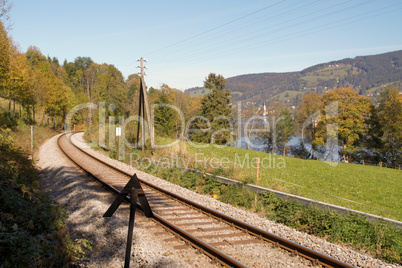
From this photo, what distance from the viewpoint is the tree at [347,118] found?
1741 inches

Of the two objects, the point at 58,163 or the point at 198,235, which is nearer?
the point at 198,235

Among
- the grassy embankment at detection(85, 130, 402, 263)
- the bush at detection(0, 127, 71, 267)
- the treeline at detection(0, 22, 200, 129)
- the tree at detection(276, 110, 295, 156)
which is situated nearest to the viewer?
the bush at detection(0, 127, 71, 267)

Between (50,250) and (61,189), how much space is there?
7.78 meters

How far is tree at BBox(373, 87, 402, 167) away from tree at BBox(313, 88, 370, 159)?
2630 mm

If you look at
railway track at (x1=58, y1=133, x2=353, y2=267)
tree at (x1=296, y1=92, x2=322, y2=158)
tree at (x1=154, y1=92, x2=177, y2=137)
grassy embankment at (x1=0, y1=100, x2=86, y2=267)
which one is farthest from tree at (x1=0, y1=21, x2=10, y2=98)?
tree at (x1=296, y1=92, x2=322, y2=158)

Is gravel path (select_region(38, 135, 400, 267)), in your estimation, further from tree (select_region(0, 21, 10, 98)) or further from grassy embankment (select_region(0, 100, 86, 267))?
tree (select_region(0, 21, 10, 98))

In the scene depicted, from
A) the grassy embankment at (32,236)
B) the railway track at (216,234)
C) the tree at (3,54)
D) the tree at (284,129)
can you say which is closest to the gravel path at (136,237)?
the railway track at (216,234)

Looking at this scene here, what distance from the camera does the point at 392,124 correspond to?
40375 mm

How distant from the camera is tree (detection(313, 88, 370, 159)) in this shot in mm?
44219

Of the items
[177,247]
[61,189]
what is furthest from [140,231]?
[61,189]

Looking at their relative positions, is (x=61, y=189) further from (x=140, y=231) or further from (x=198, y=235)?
(x=198, y=235)

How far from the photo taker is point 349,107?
147 feet

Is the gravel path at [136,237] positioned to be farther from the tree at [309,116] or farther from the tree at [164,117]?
the tree at [164,117]

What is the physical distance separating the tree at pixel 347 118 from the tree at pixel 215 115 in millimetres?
17474
